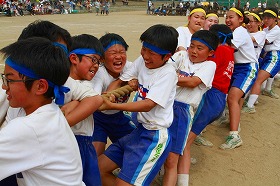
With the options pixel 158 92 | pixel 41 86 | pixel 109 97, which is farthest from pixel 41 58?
pixel 158 92

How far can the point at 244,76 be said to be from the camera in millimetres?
4980

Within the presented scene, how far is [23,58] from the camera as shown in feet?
→ 5.22

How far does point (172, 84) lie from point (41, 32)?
3.69 ft

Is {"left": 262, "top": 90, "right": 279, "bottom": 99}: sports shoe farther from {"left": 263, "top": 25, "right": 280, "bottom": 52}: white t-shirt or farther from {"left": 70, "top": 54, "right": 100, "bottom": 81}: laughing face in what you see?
{"left": 70, "top": 54, "right": 100, "bottom": 81}: laughing face

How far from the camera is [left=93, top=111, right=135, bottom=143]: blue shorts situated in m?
3.20

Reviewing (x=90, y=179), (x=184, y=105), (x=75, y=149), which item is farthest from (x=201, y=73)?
(x=75, y=149)

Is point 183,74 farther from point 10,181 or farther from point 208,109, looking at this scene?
point 10,181

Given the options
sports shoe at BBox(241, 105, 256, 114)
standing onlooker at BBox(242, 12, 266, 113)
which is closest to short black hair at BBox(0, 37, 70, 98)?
standing onlooker at BBox(242, 12, 266, 113)

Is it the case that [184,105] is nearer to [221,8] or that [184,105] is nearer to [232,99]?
[232,99]

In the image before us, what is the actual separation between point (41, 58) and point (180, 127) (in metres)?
1.93

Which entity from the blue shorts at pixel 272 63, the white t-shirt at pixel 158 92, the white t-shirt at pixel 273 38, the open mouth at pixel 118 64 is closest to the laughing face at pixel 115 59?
the open mouth at pixel 118 64

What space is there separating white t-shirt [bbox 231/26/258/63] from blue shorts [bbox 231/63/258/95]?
9 centimetres

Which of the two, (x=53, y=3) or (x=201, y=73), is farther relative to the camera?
(x=53, y=3)

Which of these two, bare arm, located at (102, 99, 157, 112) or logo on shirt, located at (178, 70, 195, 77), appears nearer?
bare arm, located at (102, 99, 157, 112)
